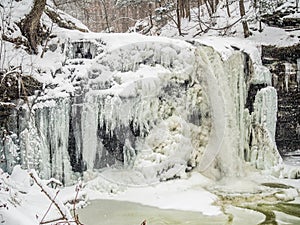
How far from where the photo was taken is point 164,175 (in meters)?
7.71

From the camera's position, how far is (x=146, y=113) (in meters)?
7.59

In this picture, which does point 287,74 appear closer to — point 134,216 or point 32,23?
point 134,216

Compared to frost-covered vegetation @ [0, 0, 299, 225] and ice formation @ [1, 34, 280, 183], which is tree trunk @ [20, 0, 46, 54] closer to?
frost-covered vegetation @ [0, 0, 299, 225]

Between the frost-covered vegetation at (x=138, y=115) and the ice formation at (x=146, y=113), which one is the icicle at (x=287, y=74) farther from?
the ice formation at (x=146, y=113)

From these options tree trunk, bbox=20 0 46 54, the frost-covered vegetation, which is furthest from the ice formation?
tree trunk, bbox=20 0 46 54

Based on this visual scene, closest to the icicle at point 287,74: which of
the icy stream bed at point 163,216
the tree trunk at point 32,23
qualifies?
the icy stream bed at point 163,216

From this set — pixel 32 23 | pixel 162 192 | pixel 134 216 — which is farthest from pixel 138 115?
pixel 32 23

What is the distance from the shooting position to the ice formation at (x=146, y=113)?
23.0 ft

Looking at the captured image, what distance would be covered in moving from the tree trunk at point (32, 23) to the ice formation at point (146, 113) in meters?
0.39

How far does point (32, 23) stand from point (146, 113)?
268 centimetres

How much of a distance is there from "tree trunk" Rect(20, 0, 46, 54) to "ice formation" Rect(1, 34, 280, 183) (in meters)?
0.39

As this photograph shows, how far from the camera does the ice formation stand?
7000mm

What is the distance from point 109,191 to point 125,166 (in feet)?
2.38

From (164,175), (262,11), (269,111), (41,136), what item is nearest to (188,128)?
(164,175)
